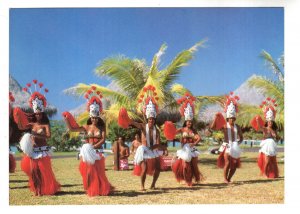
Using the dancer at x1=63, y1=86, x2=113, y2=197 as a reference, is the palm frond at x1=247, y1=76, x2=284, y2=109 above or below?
above

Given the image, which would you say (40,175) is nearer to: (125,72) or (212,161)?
(125,72)

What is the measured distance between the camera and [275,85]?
869 centimetres

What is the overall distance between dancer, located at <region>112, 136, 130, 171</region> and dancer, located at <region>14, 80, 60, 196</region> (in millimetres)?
1222

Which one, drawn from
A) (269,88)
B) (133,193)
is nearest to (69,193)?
(133,193)

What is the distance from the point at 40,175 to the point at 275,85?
12.1 feet

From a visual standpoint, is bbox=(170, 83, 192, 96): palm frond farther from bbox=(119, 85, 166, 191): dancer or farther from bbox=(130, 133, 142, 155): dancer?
bbox=(130, 133, 142, 155): dancer

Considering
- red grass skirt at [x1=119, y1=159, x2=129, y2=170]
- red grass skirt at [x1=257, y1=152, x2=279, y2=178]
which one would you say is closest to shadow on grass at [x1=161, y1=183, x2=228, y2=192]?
red grass skirt at [x1=257, y1=152, x2=279, y2=178]

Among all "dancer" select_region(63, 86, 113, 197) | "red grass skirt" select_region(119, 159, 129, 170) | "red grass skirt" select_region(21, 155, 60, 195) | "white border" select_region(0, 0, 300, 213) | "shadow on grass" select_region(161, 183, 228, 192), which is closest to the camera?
"dancer" select_region(63, 86, 113, 197)

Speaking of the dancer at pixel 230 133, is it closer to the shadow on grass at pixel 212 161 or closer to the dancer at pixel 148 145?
the shadow on grass at pixel 212 161

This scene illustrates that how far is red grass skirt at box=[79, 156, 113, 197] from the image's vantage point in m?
7.67

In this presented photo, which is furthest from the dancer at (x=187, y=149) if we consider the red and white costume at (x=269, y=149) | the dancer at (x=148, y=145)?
the red and white costume at (x=269, y=149)
